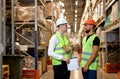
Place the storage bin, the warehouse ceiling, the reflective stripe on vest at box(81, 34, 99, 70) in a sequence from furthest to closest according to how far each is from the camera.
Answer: the warehouse ceiling, the storage bin, the reflective stripe on vest at box(81, 34, 99, 70)

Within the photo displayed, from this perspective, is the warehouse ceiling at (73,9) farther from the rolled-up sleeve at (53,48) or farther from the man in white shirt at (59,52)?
the rolled-up sleeve at (53,48)

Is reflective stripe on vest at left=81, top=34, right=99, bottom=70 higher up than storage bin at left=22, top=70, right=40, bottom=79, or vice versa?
reflective stripe on vest at left=81, top=34, right=99, bottom=70

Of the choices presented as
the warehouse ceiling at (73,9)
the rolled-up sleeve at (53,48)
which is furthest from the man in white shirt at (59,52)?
the warehouse ceiling at (73,9)

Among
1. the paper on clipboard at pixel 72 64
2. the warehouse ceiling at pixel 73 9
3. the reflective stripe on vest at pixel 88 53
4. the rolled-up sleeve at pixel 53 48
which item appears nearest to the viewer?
the rolled-up sleeve at pixel 53 48

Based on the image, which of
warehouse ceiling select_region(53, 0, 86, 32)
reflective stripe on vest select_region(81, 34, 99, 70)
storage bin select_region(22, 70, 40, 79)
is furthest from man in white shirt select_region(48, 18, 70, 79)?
warehouse ceiling select_region(53, 0, 86, 32)

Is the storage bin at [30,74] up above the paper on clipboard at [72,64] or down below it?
below

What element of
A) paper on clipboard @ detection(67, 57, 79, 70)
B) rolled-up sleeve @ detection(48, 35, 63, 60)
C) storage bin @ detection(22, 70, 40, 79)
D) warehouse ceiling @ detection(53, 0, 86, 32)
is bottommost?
storage bin @ detection(22, 70, 40, 79)

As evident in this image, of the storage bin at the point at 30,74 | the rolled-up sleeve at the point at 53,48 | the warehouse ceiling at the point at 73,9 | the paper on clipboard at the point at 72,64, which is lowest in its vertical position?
the storage bin at the point at 30,74

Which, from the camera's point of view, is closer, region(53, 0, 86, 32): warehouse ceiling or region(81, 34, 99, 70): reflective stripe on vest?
region(81, 34, 99, 70): reflective stripe on vest

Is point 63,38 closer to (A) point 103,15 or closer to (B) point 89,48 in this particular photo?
(B) point 89,48

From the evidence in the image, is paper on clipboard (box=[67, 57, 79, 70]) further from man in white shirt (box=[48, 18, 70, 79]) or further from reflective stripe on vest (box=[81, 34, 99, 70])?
reflective stripe on vest (box=[81, 34, 99, 70])

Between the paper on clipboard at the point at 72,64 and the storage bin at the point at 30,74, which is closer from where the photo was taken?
the paper on clipboard at the point at 72,64

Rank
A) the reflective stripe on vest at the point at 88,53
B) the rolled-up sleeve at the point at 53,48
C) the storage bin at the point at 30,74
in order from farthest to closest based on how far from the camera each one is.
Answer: the storage bin at the point at 30,74, the reflective stripe on vest at the point at 88,53, the rolled-up sleeve at the point at 53,48

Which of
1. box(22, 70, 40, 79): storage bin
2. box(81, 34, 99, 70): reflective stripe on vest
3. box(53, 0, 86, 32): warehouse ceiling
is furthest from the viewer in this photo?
box(53, 0, 86, 32): warehouse ceiling
